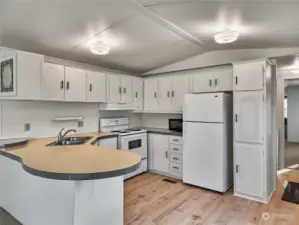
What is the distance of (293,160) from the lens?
17.8 ft

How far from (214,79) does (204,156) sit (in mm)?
1434

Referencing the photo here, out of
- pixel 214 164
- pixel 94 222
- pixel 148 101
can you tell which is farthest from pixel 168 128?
pixel 94 222

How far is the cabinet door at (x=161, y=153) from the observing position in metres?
4.26

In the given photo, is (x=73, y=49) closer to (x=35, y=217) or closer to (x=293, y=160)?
(x=35, y=217)

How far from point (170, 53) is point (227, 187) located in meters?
2.56

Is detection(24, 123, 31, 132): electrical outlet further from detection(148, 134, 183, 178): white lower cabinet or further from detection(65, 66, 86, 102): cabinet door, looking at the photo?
detection(148, 134, 183, 178): white lower cabinet

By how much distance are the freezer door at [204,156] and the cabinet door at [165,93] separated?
2.88ft

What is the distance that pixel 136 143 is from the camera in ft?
13.8

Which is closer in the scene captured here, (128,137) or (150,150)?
(128,137)

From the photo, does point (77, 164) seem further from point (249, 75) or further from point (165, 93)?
point (165, 93)

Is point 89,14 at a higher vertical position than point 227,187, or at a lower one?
higher

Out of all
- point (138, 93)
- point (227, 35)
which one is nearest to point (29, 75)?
point (138, 93)

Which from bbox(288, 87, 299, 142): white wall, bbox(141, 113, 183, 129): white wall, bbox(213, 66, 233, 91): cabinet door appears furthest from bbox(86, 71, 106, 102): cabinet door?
bbox(288, 87, 299, 142): white wall

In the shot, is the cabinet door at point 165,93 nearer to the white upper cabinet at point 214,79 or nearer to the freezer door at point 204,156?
the white upper cabinet at point 214,79
